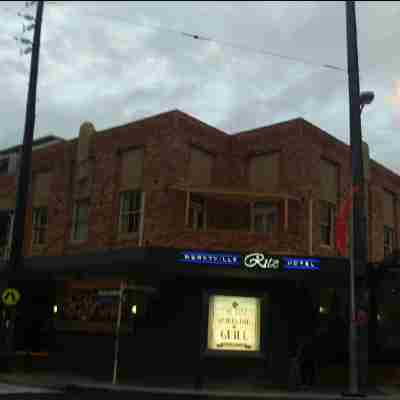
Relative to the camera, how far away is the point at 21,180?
2066 cm

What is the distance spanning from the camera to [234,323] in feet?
61.5

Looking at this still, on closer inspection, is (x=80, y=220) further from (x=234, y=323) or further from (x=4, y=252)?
(x=234, y=323)

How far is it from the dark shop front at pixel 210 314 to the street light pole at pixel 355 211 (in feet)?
5.55

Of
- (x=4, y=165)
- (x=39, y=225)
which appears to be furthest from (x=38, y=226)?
(x=4, y=165)

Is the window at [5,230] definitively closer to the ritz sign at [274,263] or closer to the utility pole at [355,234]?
the ritz sign at [274,263]

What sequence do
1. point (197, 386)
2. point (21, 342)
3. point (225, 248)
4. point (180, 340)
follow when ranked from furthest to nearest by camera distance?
1. point (21, 342)
2. point (225, 248)
3. point (180, 340)
4. point (197, 386)

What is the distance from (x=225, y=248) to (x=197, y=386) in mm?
4817

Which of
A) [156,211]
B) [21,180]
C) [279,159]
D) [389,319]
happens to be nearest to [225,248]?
[156,211]

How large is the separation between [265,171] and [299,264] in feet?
17.5

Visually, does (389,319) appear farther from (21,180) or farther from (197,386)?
(21,180)

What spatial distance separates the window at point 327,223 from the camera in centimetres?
2214

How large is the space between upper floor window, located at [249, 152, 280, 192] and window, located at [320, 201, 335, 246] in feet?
6.41

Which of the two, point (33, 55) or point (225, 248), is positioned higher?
point (33, 55)

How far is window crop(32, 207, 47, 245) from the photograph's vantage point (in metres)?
25.3
